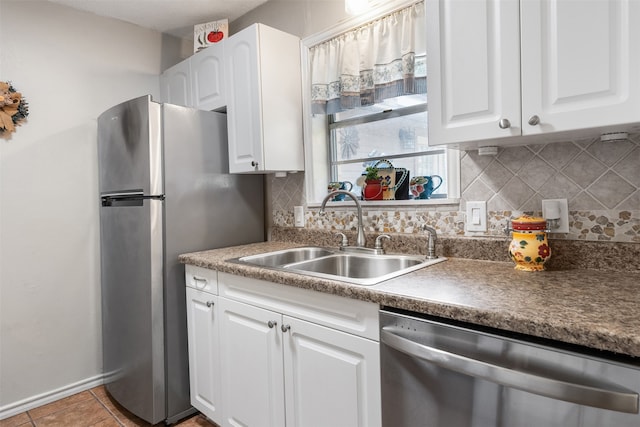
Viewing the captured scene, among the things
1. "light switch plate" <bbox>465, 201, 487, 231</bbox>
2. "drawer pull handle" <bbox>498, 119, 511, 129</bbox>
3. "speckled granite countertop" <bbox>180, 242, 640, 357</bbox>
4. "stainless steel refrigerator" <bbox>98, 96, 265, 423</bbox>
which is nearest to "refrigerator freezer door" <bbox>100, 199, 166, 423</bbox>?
"stainless steel refrigerator" <bbox>98, 96, 265, 423</bbox>

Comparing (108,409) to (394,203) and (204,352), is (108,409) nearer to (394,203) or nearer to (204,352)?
(204,352)

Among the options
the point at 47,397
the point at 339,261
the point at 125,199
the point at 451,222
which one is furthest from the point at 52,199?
the point at 451,222

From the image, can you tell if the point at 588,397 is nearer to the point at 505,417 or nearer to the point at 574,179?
the point at 505,417

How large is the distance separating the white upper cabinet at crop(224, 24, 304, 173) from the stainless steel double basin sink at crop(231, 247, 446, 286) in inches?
19.0

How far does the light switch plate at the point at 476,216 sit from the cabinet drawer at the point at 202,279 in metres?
1.16

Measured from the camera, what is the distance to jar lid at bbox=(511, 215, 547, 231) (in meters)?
1.30

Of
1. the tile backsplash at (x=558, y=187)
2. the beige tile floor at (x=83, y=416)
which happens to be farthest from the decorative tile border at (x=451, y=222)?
the beige tile floor at (x=83, y=416)

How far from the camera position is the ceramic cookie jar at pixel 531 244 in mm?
1294

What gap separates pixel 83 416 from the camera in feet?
6.97

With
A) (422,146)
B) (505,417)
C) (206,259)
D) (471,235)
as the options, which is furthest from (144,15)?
(505,417)

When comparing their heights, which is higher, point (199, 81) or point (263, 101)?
point (199, 81)

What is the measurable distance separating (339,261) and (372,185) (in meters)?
0.45

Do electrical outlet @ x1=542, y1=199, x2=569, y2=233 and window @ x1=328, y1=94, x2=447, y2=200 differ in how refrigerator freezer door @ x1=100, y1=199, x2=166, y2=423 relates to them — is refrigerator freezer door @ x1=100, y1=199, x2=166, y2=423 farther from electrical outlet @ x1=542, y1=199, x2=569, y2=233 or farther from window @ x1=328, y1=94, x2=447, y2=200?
electrical outlet @ x1=542, y1=199, x2=569, y2=233

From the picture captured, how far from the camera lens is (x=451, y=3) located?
1261 mm
